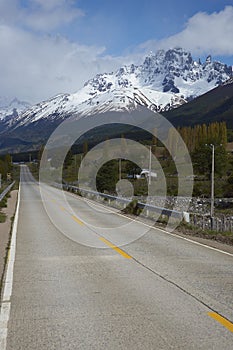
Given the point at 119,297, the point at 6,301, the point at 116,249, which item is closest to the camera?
the point at 6,301

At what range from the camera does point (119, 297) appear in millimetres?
7238

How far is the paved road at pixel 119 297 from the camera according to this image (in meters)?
5.29

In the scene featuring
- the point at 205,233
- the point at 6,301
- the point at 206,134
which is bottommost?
the point at 205,233

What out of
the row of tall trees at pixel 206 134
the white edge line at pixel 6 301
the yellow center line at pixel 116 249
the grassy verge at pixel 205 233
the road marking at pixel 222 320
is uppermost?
the row of tall trees at pixel 206 134

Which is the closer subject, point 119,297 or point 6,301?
point 6,301

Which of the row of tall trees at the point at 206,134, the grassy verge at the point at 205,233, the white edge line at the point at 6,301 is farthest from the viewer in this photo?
the row of tall trees at the point at 206,134

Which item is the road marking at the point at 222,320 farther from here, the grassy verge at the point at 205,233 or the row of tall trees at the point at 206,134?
the row of tall trees at the point at 206,134

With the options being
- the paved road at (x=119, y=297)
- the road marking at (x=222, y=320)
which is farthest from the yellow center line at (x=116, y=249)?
the road marking at (x=222, y=320)

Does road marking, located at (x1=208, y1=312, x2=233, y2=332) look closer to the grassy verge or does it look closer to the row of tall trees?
the grassy verge

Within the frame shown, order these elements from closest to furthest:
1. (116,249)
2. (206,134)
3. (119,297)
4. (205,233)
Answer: (119,297) → (116,249) → (205,233) → (206,134)

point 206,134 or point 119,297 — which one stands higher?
point 206,134

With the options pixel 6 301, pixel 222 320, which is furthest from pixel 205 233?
pixel 6 301

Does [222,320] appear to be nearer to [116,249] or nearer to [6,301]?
[6,301]

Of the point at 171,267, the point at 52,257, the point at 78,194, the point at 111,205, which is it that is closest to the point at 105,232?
the point at 52,257
